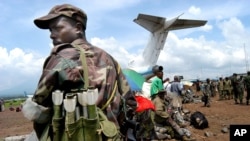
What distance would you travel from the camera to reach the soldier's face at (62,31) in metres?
2.41

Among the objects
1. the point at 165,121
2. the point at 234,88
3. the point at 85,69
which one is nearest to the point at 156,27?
the point at 234,88

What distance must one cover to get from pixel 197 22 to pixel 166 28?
178 cm

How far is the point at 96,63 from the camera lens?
7.72 feet

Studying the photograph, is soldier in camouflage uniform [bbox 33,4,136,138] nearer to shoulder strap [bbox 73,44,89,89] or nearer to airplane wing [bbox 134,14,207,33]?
shoulder strap [bbox 73,44,89,89]

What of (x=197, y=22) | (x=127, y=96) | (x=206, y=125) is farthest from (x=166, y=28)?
(x=127, y=96)

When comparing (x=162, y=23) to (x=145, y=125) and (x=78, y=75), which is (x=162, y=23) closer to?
(x=145, y=125)

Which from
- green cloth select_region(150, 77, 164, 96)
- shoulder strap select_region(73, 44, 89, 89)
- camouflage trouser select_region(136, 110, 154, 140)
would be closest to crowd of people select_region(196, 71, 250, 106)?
green cloth select_region(150, 77, 164, 96)

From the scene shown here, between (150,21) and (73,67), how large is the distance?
646 inches

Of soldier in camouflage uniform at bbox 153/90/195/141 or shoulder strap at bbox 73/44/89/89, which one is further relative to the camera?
soldier in camouflage uniform at bbox 153/90/195/141

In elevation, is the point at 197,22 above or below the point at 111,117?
above

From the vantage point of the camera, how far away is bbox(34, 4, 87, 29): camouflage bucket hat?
7.88 ft

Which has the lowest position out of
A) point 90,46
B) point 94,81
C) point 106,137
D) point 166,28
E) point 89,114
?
point 106,137

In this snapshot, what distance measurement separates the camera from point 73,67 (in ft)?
7.02

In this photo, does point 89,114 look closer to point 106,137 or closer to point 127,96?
point 106,137
